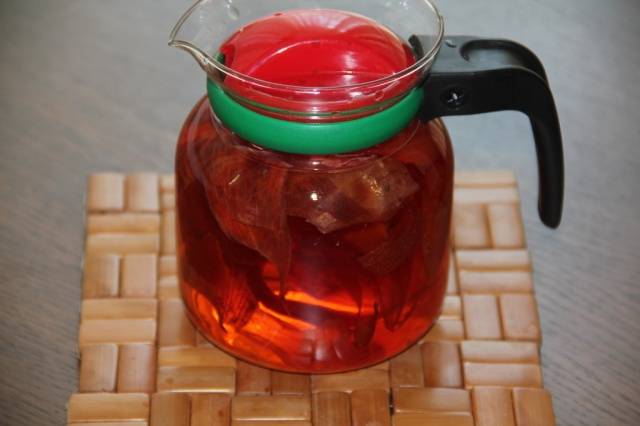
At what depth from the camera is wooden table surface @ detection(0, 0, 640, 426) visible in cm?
71

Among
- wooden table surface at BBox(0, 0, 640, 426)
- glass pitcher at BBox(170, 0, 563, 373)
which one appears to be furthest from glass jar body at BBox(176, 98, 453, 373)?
wooden table surface at BBox(0, 0, 640, 426)

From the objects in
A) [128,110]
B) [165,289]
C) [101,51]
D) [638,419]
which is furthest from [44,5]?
[638,419]

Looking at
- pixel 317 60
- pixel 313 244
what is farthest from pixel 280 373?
pixel 317 60

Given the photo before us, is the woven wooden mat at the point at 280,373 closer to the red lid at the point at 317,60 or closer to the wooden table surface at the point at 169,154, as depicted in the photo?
the wooden table surface at the point at 169,154

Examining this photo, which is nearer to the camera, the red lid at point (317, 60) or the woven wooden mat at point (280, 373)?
the red lid at point (317, 60)

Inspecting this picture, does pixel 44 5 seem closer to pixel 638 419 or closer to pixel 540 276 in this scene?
pixel 540 276

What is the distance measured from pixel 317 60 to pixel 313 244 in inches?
4.9

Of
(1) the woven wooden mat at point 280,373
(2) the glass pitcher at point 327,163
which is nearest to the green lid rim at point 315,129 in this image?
(2) the glass pitcher at point 327,163

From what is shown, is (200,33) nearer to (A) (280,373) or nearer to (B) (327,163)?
(B) (327,163)

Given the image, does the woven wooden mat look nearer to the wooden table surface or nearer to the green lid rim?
the wooden table surface

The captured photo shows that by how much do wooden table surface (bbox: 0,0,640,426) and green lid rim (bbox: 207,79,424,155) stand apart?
0.83ft

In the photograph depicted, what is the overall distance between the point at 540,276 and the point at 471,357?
0.12 metres

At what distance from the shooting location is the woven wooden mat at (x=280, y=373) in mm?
658

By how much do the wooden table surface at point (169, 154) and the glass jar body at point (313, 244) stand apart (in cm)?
13
